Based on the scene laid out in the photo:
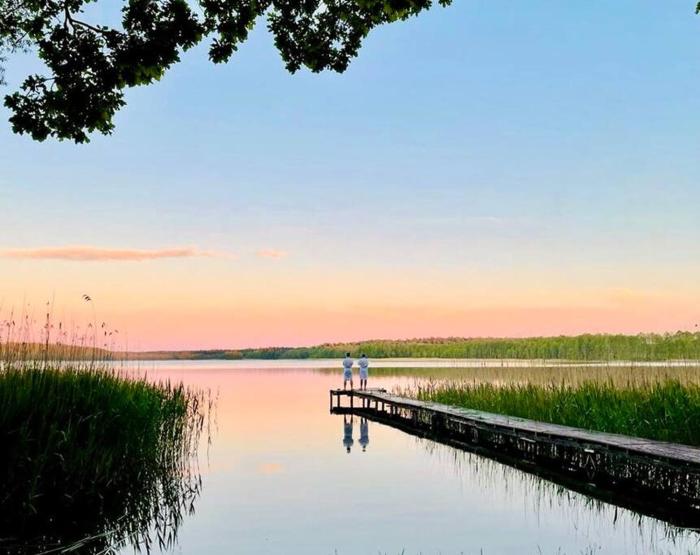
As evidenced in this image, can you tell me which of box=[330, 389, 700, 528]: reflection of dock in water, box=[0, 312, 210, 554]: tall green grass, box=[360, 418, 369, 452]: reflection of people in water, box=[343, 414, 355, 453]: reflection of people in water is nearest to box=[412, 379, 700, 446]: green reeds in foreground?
box=[330, 389, 700, 528]: reflection of dock in water

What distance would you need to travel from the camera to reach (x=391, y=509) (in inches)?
444

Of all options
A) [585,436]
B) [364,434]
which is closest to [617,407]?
[585,436]

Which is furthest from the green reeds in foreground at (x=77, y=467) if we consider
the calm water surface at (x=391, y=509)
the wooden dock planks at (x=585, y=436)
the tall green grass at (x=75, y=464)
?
the wooden dock planks at (x=585, y=436)

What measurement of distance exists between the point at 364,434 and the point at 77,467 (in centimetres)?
1279

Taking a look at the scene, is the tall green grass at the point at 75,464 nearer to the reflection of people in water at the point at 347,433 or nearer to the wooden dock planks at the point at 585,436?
the wooden dock planks at the point at 585,436

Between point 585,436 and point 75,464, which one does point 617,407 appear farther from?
point 75,464

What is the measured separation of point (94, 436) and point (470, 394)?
13.6 meters

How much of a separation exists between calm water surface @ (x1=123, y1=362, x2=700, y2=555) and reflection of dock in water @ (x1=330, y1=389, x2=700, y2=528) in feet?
1.47

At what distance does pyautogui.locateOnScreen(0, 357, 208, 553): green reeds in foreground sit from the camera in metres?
7.93

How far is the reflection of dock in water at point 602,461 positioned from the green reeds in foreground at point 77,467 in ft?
19.9

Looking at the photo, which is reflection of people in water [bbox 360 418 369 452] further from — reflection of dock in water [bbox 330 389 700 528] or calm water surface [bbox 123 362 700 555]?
reflection of dock in water [bbox 330 389 700 528]

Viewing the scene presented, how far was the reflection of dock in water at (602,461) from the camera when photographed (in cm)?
1003

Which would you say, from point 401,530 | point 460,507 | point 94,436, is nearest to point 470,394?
point 460,507

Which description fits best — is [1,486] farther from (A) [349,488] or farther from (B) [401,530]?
(A) [349,488]
